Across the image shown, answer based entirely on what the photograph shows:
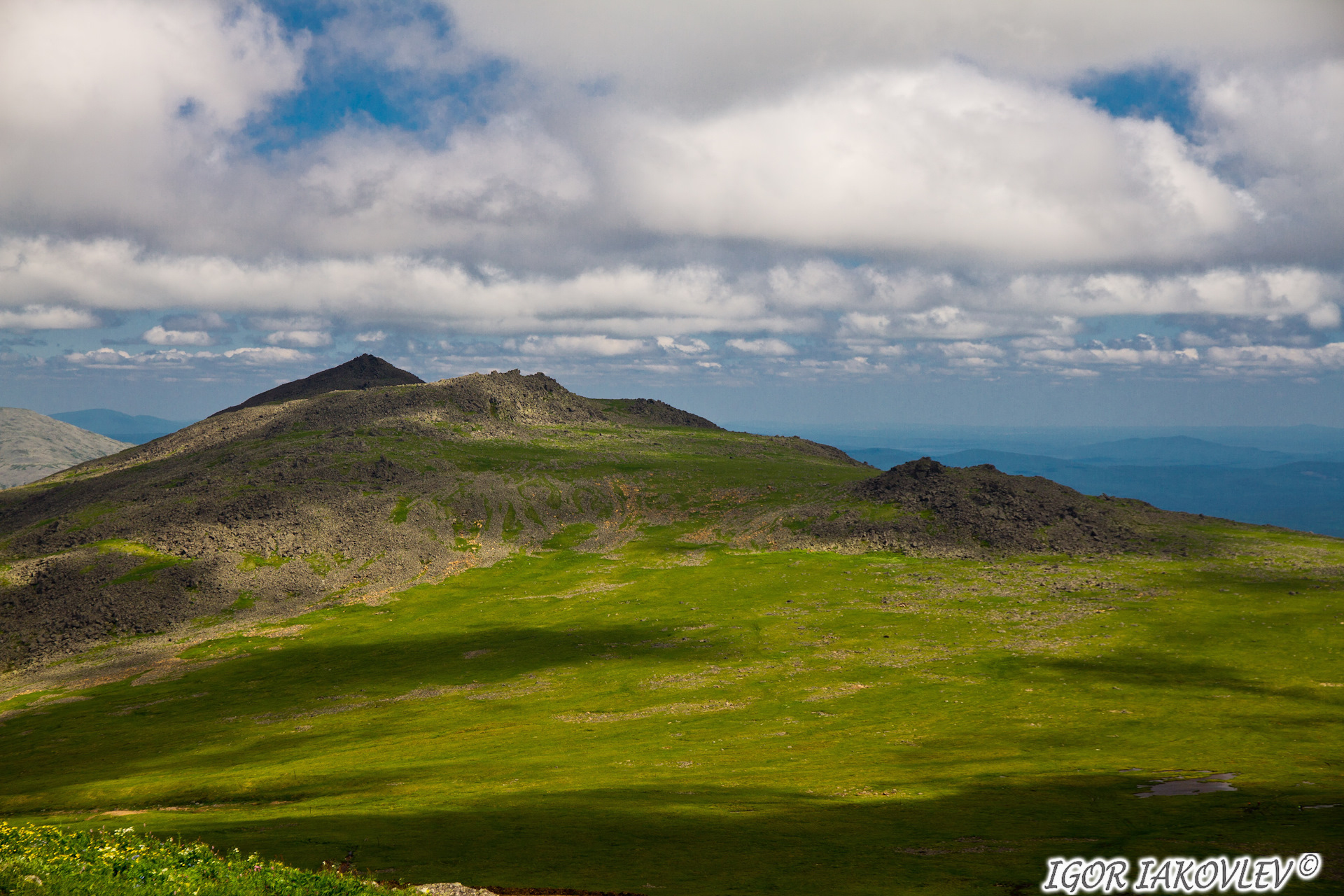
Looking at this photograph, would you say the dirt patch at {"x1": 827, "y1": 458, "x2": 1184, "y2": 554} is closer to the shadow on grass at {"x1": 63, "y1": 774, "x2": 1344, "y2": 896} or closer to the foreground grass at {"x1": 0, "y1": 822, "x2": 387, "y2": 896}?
the shadow on grass at {"x1": 63, "y1": 774, "x2": 1344, "y2": 896}

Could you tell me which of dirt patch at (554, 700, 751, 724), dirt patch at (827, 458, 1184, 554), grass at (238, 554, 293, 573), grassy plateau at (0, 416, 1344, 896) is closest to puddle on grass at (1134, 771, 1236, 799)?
grassy plateau at (0, 416, 1344, 896)

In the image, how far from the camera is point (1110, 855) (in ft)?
119

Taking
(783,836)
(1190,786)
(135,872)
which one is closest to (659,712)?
(783,836)

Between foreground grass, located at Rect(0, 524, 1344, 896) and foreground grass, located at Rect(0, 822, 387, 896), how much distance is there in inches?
310

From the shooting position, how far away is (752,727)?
76750 millimetres

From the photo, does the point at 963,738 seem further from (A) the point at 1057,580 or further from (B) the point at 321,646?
(B) the point at 321,646

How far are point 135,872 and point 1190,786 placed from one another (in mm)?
56808

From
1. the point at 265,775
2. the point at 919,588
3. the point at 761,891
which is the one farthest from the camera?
the point at 919,588

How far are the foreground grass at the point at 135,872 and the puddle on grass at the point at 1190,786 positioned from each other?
4545 centimetres

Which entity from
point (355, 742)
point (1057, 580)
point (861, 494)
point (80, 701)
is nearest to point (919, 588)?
point (1057, 580)

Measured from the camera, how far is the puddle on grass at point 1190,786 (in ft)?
158

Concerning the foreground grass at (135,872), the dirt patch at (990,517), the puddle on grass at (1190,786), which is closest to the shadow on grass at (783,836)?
the puddle on grass at (1190,786)

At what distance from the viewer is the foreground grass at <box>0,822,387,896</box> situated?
26.3m

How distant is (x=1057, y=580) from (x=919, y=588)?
24039mm
